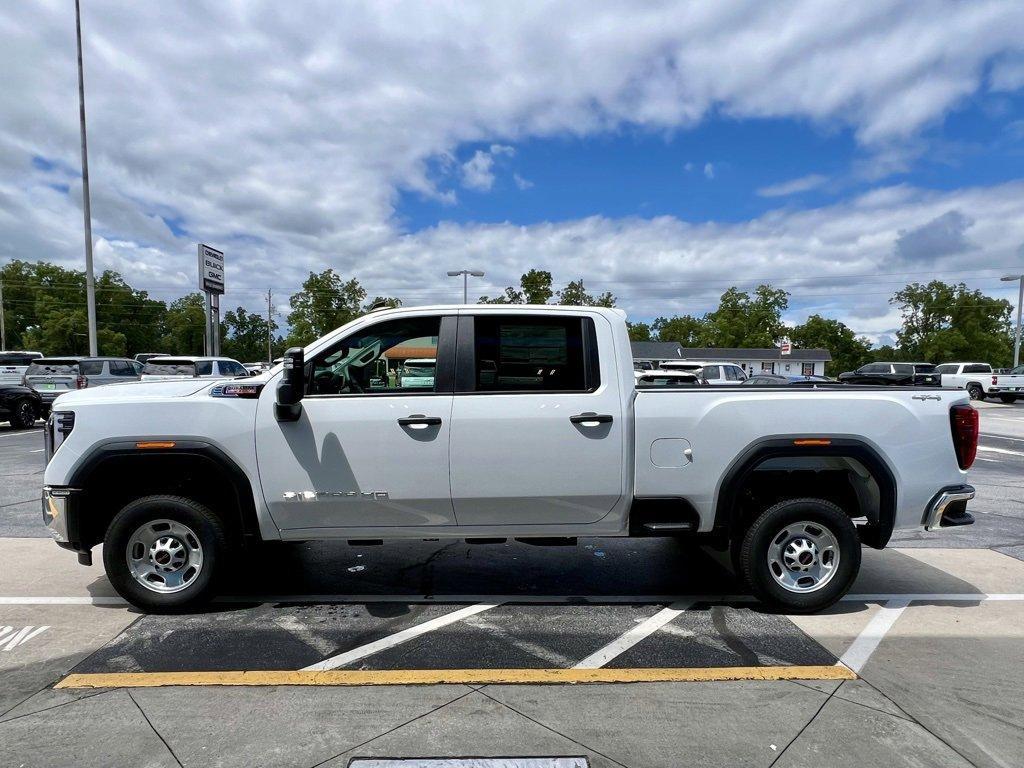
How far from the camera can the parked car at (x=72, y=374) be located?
17.0 metres

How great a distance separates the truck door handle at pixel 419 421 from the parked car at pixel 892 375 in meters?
23.3

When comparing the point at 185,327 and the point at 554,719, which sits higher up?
the point at 185,327

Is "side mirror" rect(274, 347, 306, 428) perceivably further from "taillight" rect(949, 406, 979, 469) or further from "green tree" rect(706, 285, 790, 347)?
"green tree" rect(706, 285, 790, 347)

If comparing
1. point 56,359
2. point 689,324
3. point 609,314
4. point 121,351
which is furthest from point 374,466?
point 689,324

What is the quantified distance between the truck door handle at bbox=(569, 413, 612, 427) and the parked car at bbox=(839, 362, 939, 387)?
74.3 feet

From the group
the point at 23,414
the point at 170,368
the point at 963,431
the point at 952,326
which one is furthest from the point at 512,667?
the point at 952,326

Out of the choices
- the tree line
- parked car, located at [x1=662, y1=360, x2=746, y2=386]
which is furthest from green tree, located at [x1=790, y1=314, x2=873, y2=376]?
parked car, located at [x1=662, y1=360, x2=746, y2=386]

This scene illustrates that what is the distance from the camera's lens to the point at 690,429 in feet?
12.9

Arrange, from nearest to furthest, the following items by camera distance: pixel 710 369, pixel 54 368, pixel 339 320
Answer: pixel 54 368
pixel 710 369
pixel 339 320

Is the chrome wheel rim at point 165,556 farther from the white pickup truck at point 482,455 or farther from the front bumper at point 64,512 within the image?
the front bumper at point 64,512

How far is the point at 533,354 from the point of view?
4.08 metres

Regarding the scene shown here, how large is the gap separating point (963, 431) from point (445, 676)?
367 cm

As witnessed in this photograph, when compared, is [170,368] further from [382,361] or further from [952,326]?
[952,326]

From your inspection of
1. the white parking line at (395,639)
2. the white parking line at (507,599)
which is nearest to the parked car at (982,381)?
the white parking line at (507,599)
